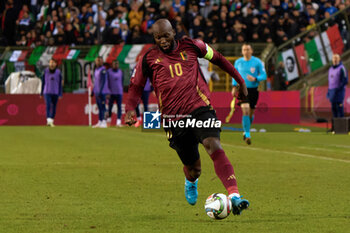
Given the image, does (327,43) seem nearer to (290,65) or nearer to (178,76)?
(290,65)

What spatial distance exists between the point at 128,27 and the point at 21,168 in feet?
64.9

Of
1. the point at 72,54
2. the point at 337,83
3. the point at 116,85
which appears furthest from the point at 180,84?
the point at 72,54

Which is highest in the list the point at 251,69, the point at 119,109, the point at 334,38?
the point at 334,38

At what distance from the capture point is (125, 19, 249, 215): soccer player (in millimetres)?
6453

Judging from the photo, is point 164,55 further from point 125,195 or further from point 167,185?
point 167,185

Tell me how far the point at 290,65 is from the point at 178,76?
20.2 m

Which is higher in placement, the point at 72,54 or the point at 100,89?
the point at 72,54

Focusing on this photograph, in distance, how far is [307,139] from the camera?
18078 mm

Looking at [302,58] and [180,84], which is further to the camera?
[302,58]

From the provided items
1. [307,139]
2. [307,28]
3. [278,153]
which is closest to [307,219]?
[278,153]

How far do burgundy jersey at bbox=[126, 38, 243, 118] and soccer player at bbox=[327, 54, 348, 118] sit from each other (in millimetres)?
15162

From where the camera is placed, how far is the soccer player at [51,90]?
24675 mm

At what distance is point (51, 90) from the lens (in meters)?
24.7

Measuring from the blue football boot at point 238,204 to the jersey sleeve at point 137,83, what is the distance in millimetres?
1402
